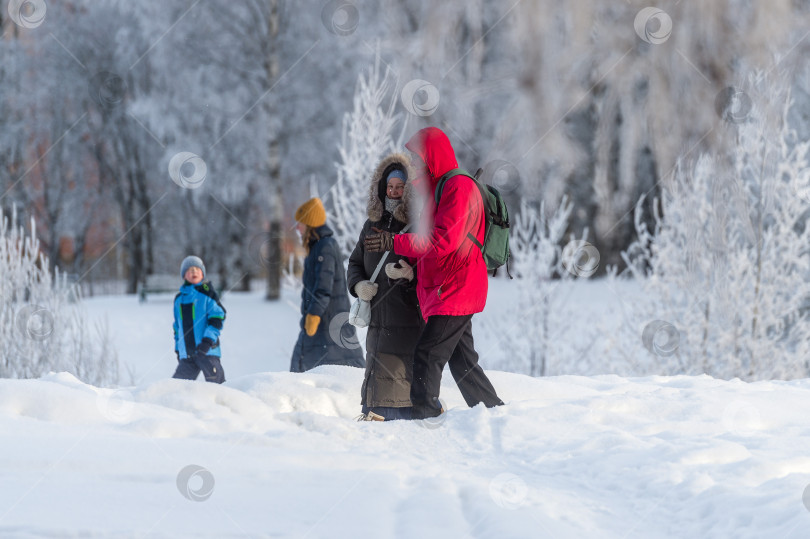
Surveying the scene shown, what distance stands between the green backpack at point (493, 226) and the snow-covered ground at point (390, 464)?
750 mm

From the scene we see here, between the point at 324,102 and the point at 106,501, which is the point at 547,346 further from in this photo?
the point at 324,102

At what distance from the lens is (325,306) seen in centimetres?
522

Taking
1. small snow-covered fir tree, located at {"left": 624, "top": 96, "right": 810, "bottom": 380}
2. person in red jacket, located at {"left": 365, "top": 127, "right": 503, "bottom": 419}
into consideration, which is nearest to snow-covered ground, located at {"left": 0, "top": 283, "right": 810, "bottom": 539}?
person in red jacket, located at {"left": 365, "top": 127, "right": 503, "bottom": 419}

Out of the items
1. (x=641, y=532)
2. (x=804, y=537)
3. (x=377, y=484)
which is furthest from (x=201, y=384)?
(x=804, y=537)

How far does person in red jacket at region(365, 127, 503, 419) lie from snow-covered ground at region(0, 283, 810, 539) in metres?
0.28

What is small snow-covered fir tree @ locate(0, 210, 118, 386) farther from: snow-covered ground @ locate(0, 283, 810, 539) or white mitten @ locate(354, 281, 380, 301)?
white mitten @ locate(354, 281, 380, 301)

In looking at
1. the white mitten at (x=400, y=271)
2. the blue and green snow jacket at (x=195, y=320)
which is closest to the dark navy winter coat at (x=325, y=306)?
the blue and green snow jacket at (x=195, y=320)

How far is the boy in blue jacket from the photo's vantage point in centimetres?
556

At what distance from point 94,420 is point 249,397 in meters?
0.82

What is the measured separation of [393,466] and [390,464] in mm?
25

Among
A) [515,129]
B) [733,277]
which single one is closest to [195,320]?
→ [515,129]

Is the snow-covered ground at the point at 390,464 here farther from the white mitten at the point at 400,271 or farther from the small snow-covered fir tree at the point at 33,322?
the small snow-covered fir tree at the point at 33,322

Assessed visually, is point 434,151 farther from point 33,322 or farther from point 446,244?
point 33,322

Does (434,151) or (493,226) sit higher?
(434,151)
